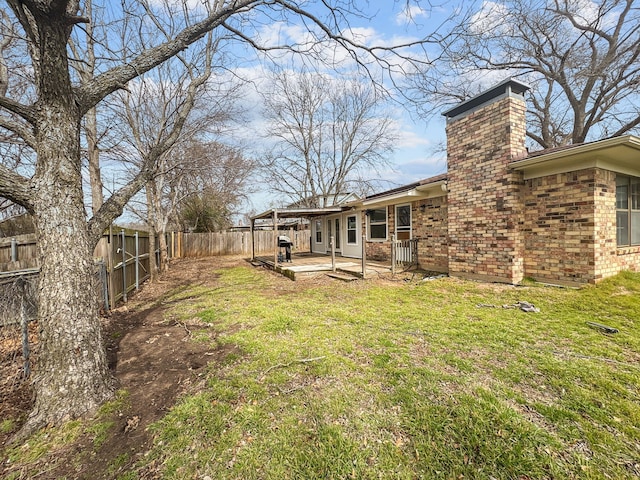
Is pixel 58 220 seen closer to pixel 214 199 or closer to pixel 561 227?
pixel 561 227

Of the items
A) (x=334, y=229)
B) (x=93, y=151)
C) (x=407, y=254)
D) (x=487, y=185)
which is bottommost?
(x=407, y=254)

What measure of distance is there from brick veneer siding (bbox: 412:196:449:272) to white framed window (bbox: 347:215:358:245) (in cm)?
347

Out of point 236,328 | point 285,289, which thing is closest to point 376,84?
Answer: point 236,328

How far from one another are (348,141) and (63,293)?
2417 cm

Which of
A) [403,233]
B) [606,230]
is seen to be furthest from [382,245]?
[606,230]

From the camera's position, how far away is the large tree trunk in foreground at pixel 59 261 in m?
2.34

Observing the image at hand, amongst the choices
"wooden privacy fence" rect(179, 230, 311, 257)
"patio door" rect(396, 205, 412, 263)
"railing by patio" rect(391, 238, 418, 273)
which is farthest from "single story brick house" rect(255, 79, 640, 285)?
"wooden privacy fence" rect(179, 230, 311, 257)

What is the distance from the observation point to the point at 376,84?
14.9 feet

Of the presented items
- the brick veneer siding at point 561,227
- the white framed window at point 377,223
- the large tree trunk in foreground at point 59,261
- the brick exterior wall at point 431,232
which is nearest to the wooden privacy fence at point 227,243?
the white framed window at point 377,223

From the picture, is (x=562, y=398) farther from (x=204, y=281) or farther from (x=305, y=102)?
(x=305, y=102)

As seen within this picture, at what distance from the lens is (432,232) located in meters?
8.73

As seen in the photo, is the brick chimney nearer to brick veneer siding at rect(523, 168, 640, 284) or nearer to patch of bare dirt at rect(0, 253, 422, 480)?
brick veneer siding at rect(523, 168, 640, 284)

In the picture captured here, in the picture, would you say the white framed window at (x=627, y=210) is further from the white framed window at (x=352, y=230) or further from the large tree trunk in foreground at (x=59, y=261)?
the large tree trunk in foreground at (x=59, y=261)

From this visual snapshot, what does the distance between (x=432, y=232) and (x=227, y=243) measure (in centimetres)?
1506
